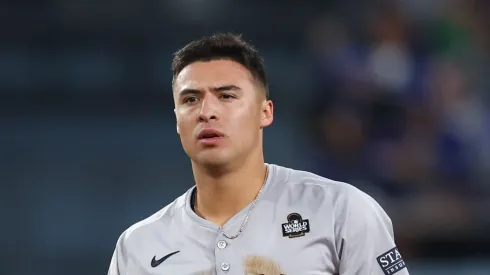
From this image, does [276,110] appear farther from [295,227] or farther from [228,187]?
[295,227]

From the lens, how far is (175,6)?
7.14 metres

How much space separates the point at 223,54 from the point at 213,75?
131 mm

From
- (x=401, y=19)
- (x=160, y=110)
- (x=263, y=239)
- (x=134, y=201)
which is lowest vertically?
(x=263, y=239)

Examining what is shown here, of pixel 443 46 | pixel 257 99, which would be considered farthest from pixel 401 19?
pixel 257 99

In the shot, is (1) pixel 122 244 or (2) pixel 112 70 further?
(2) pixel 112 70

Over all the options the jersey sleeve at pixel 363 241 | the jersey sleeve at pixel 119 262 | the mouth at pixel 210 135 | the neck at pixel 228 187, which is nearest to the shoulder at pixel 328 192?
the jersey sleeve at pixel 363 241

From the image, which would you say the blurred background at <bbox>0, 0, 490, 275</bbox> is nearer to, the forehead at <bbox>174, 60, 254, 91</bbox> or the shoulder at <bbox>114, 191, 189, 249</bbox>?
the shoulder at <bbox>114, 191, 189, 249</bbox>

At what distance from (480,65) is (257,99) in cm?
379

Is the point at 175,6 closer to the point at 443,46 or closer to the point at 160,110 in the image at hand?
the point at 160,110

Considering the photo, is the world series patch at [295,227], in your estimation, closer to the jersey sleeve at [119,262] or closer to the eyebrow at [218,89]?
the eyebrow at [218,89]

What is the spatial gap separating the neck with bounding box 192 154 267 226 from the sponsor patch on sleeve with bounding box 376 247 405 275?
57 centimetres

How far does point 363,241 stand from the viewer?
302 cm

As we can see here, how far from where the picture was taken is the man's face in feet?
10.5

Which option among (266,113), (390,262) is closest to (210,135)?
(266,113)
